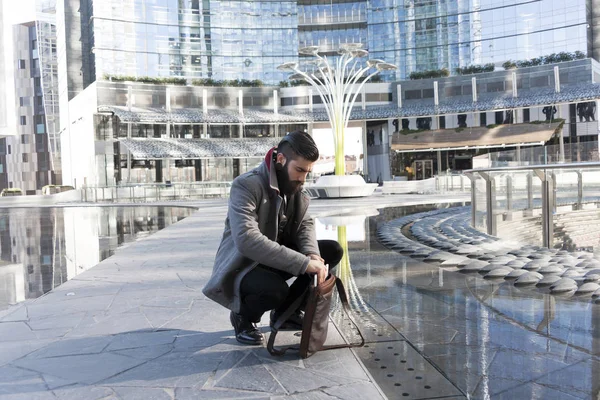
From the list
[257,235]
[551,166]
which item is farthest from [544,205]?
[257,235]

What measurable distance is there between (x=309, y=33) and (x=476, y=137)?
21.7 meters

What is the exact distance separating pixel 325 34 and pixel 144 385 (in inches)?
2332

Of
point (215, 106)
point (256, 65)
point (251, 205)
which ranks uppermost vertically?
point (256, 65)

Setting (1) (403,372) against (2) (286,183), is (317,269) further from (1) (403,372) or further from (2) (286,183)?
(1) (403,372)

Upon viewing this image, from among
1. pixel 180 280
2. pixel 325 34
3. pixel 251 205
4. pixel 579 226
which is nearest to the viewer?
pixel 251 205

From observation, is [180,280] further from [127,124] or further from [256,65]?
[256,65]

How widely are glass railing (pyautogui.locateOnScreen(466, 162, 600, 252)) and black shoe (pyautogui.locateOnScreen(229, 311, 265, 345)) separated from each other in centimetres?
546

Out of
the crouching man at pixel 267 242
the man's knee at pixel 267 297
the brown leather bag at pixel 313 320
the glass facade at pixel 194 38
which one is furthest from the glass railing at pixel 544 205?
the glass facade at pixel 194 38

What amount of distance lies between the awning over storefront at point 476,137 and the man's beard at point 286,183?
45540 mm

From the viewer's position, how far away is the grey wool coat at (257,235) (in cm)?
324

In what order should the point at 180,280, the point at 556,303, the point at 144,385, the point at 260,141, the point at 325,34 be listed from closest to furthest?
the point at 144,385, the point at 556,303, the point at 180,280, the point at 260,141, the point at 325,34

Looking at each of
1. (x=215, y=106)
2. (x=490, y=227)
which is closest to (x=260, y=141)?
(x=215, y=106)

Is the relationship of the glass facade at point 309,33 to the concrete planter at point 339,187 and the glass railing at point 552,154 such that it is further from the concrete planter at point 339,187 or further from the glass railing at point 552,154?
the glass railing at point 552,154

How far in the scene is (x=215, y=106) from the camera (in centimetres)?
5450
